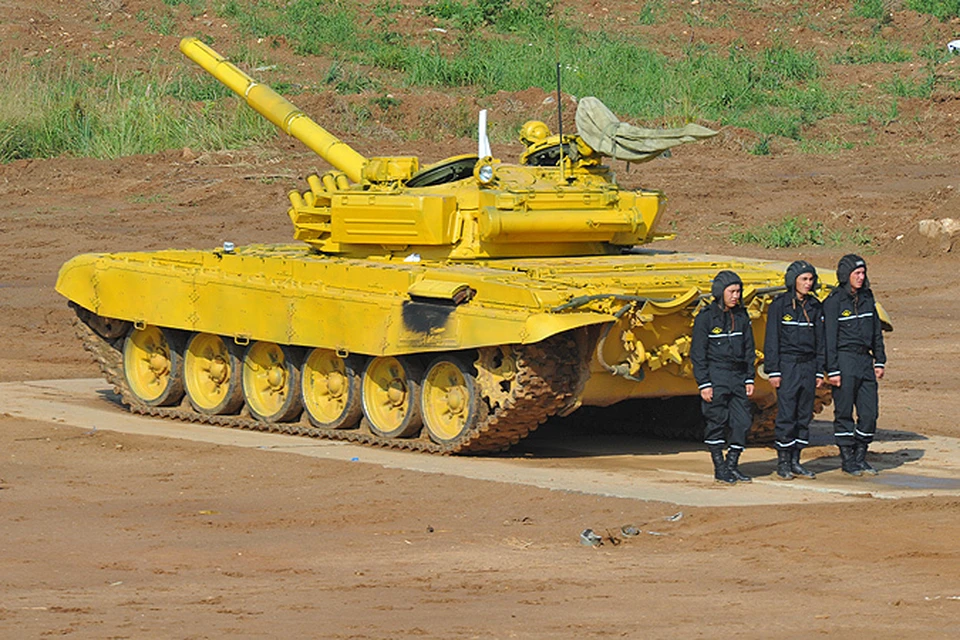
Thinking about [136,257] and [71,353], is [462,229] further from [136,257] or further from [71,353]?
[71,353]

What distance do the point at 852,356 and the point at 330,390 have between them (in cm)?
424

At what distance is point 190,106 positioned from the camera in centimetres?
3375

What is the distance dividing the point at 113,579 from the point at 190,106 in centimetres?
2519

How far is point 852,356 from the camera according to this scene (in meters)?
12.8

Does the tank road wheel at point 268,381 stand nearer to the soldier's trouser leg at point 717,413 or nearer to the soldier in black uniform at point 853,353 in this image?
the soldier's trouser leg at point 717,413

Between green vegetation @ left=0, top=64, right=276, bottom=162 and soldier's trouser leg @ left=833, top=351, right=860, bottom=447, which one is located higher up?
green vegetation @ left=0, top=64, right=276, bottom=162

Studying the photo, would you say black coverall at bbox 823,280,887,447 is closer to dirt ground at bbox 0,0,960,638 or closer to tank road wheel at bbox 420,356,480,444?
dirt ground at bbox 0,0,960,638

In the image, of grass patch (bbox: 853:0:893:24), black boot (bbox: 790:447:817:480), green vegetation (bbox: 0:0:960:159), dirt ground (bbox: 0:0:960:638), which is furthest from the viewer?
grass patch (bbox: 853:0:893:24)

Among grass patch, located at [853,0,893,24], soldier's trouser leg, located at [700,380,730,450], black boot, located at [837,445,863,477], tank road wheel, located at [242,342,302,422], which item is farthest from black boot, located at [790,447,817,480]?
grass patch, located at [853,0,893,24]

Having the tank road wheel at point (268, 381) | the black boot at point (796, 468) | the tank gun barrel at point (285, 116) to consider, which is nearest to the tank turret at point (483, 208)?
the tank gun barrel at point (285, 116)

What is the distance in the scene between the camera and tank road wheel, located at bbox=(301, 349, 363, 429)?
47.8 ft

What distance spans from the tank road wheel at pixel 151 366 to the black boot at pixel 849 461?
19.6 feet

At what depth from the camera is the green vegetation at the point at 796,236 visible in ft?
87.3

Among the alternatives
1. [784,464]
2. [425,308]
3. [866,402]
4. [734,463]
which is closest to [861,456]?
[866,402]
